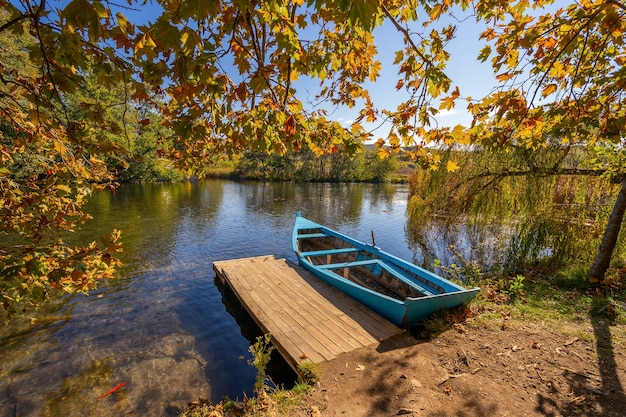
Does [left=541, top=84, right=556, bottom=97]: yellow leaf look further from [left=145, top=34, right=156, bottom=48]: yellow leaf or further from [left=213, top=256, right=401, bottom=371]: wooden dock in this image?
[left=145, top=34, right=156, bottom=48]: yellow leaf

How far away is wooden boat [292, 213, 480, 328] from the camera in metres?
6.02

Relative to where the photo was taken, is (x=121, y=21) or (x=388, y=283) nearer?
(x=121, y=21)

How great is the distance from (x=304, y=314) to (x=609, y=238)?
7772 mm

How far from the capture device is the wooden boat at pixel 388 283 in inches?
237

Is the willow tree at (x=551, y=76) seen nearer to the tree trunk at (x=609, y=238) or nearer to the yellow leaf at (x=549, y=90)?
the yellow leaf at (x=549, y=90)

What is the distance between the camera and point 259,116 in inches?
118

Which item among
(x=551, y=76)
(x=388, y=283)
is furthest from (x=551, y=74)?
(x=388, y=283)

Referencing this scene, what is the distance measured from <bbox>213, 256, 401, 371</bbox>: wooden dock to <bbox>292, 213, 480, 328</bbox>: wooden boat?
0.94 feet

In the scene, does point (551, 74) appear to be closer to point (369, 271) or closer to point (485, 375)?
point (485, 375)

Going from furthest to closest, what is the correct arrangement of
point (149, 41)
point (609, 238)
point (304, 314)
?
1. point (609, 238)
2. point (304, 314)
3. point (149, 41)

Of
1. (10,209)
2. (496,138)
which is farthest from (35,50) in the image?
(496,138)

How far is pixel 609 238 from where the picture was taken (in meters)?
7.56

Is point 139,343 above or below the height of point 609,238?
below

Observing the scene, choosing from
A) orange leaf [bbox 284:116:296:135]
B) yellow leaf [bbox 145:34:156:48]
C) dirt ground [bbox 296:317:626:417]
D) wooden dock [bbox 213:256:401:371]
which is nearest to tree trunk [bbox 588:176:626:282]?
dirt ground [bbox 296:317:626:417]
